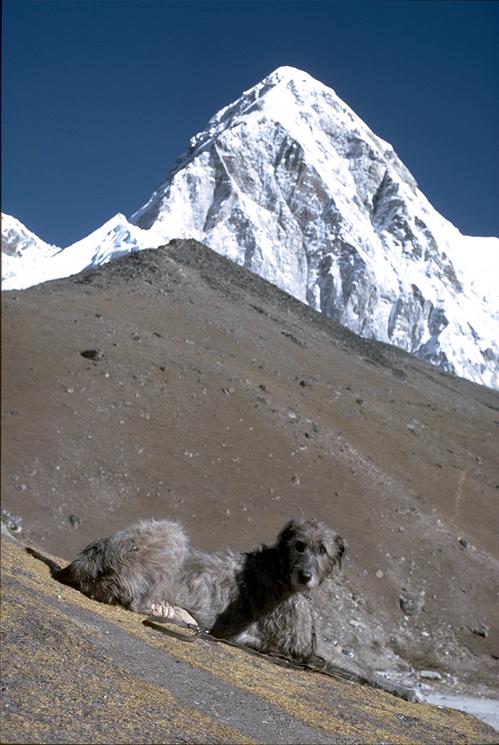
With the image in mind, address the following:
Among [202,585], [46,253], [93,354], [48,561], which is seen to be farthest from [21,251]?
[48,561]

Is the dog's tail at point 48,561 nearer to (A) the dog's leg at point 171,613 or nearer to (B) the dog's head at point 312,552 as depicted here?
(A) the dog's leg at point 171,613

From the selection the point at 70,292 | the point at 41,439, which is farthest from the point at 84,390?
the point at 70,292

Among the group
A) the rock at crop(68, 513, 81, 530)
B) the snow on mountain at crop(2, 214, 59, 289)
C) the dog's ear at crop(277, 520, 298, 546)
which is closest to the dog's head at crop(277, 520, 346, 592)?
the dog's ear at crop(277, 520, 298, 546)

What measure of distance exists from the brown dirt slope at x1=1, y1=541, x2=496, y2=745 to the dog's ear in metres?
0.88

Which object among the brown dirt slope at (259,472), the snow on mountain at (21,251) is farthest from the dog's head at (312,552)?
the snow on mountain at (21,251)

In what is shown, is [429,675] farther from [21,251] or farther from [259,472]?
[21,251]

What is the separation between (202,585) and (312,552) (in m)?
1.47

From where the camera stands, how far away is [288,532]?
631 centimetres

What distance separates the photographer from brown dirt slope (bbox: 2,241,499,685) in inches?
255

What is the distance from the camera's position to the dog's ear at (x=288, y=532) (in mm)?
6266

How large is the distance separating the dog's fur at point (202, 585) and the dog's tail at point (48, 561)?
0.15 metres

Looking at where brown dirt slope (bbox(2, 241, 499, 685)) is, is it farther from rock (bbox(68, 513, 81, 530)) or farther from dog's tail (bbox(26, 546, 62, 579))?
dog's tail (bbox(26, 546, 62, 579))

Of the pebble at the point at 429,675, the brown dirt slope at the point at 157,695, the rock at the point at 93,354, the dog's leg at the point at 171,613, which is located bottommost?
the brown dirt slope at the point at 157,695

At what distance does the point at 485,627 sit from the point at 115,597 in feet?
9.51
